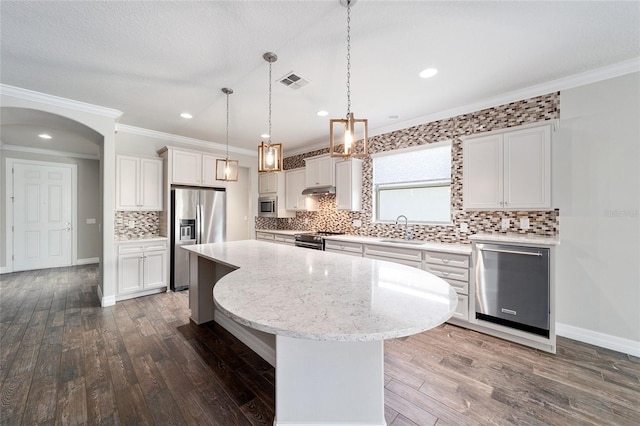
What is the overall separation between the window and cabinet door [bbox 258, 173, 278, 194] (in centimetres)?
225

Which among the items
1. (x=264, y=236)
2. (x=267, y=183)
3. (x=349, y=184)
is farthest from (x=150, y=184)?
(x=349, y=184)

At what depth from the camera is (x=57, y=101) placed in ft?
10.4

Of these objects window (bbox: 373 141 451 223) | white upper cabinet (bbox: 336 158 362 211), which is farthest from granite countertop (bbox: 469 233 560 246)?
white upper cabinet (bbox: 336 158 362 211)

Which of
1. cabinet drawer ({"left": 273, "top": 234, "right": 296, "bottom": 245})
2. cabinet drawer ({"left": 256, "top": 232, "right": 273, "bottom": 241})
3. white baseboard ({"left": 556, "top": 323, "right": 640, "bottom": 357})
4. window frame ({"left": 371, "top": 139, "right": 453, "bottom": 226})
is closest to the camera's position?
white baseboard ({"left": 556, "top": 323, "right": 640, "bottom": 357})

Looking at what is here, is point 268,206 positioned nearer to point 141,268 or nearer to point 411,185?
point 141,268

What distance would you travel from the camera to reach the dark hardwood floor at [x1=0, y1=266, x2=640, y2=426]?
1681 mm

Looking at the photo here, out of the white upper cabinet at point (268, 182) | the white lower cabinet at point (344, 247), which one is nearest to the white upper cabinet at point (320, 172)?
the white upper cabinet at point (268, 182)

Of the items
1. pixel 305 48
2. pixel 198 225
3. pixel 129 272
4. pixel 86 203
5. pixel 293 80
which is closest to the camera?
pixel 305 48

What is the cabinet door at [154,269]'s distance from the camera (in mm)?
4090

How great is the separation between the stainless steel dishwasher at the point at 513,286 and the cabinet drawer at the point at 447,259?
13cm

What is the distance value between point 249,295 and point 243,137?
4126 mm

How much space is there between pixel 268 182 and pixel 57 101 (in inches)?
134

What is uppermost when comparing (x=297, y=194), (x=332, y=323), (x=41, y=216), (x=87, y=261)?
(x=297, y=194)

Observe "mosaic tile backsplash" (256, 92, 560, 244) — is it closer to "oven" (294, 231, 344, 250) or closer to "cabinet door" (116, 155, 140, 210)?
"oven" (294, 231, 344, 250)
